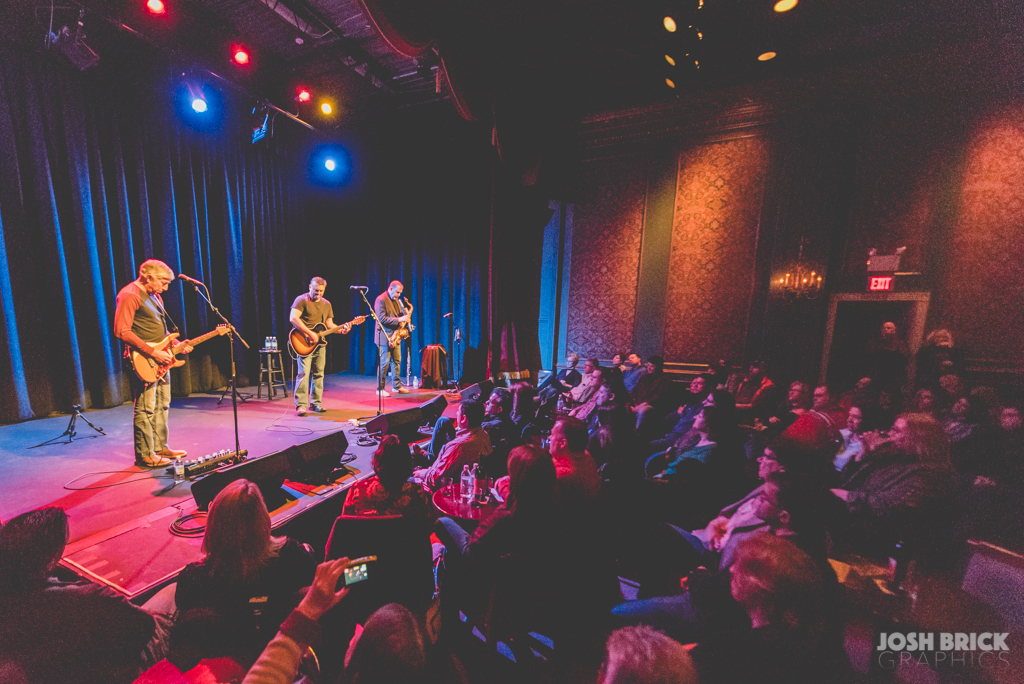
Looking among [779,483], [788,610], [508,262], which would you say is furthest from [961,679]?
[508,262]

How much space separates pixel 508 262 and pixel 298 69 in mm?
5324

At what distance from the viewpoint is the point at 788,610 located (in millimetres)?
1333

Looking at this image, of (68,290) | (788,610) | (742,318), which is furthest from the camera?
(742,318)

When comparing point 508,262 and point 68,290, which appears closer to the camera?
point 508,262

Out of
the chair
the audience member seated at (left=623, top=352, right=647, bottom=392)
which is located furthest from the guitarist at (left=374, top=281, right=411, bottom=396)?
the chair

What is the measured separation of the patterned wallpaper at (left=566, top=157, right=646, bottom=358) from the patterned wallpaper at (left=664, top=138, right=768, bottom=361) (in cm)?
65

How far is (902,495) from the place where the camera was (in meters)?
2.26

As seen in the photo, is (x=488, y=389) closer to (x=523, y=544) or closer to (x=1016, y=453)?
(x=523, y=544)

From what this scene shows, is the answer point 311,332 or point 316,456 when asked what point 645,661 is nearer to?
point 316,456

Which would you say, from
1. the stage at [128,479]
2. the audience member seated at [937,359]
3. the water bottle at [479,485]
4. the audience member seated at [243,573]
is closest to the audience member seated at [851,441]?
the audience member seated at [937,359]

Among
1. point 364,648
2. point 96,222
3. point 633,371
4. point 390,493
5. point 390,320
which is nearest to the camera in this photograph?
point 364,648

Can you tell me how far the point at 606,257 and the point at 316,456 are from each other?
5.32 m

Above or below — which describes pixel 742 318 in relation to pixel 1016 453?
above

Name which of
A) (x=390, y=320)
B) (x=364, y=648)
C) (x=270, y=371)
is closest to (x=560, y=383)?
(x=390, y=320)
